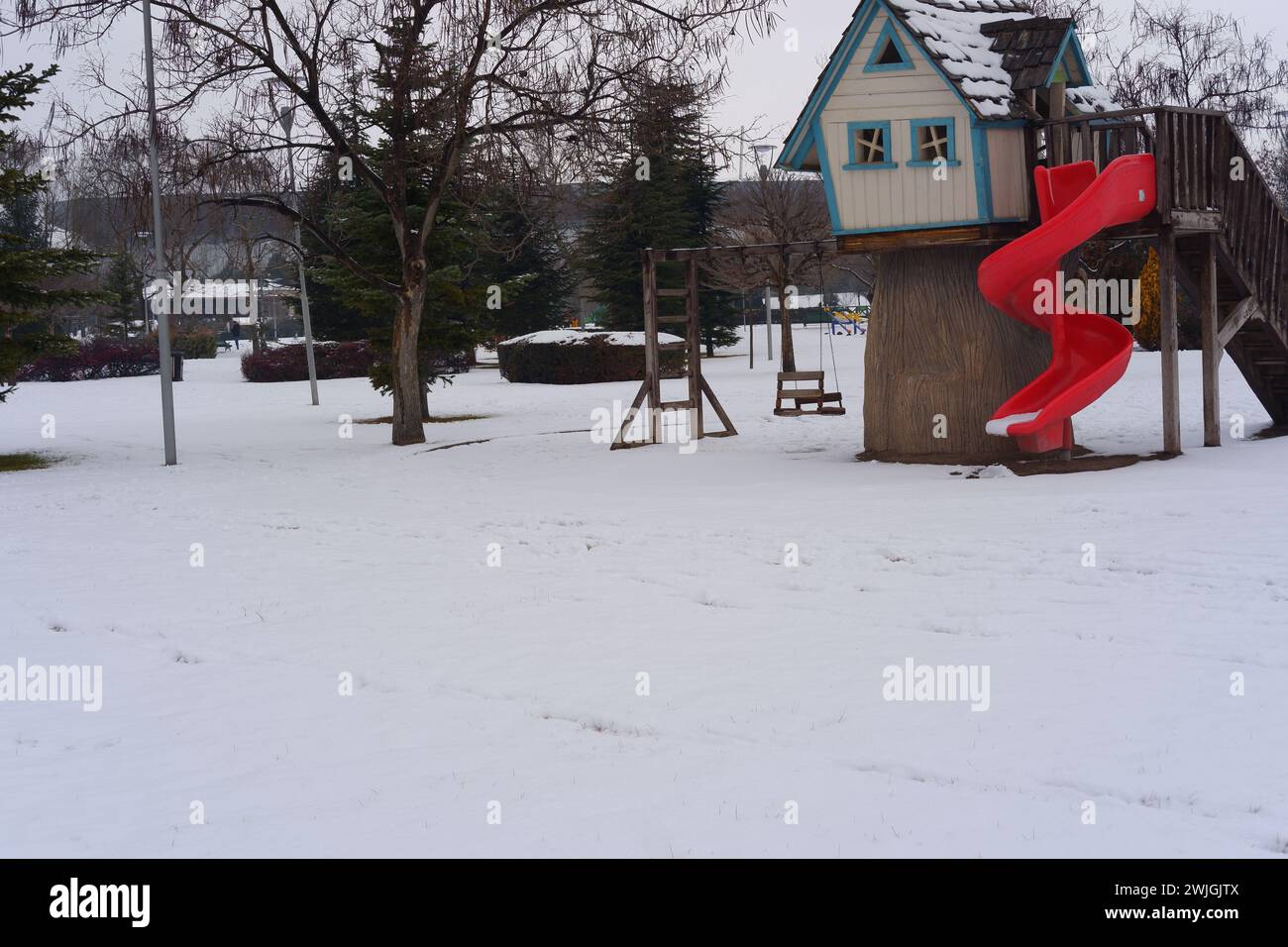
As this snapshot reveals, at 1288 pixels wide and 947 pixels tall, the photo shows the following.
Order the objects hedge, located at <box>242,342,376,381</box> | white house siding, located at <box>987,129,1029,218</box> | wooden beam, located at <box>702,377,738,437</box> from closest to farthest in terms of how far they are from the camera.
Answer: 1. white house siding, located at <box>987,129,1029,218</box>
2. wooden beam, located at <box>702,377,738,437</box>
3. hedge, located at <box>242,342,376,381</box>

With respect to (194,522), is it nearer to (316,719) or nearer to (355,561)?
(355,561)

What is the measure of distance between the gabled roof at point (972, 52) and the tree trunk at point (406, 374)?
7788 mm

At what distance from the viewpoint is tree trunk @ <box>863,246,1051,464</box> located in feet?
53.1

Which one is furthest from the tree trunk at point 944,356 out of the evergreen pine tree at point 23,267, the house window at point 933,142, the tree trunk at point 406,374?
the evergreen pine tree at point 23,267

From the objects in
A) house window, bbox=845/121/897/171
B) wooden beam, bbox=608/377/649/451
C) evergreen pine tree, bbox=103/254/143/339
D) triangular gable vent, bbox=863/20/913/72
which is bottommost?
wooden beam, bbox=608/377/649/451

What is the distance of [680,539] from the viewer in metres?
12.5

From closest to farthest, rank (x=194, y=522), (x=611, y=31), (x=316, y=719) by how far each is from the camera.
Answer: (x=316, y=719) → (x=194, y=522) → (x=611, y=31)

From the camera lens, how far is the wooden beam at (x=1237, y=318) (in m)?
16.0

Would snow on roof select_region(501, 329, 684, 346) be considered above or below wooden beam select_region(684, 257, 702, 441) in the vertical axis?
above

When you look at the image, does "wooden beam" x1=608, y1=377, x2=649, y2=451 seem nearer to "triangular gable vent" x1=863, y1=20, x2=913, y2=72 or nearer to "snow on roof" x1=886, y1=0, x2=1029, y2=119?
"triangular gable vent" x1=863, y1=20, x2=913, y2=72

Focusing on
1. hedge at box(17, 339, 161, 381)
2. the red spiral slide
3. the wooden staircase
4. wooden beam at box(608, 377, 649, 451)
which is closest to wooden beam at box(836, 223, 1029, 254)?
the red spiral slide

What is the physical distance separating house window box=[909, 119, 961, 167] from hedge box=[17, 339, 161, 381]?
38.5 m
